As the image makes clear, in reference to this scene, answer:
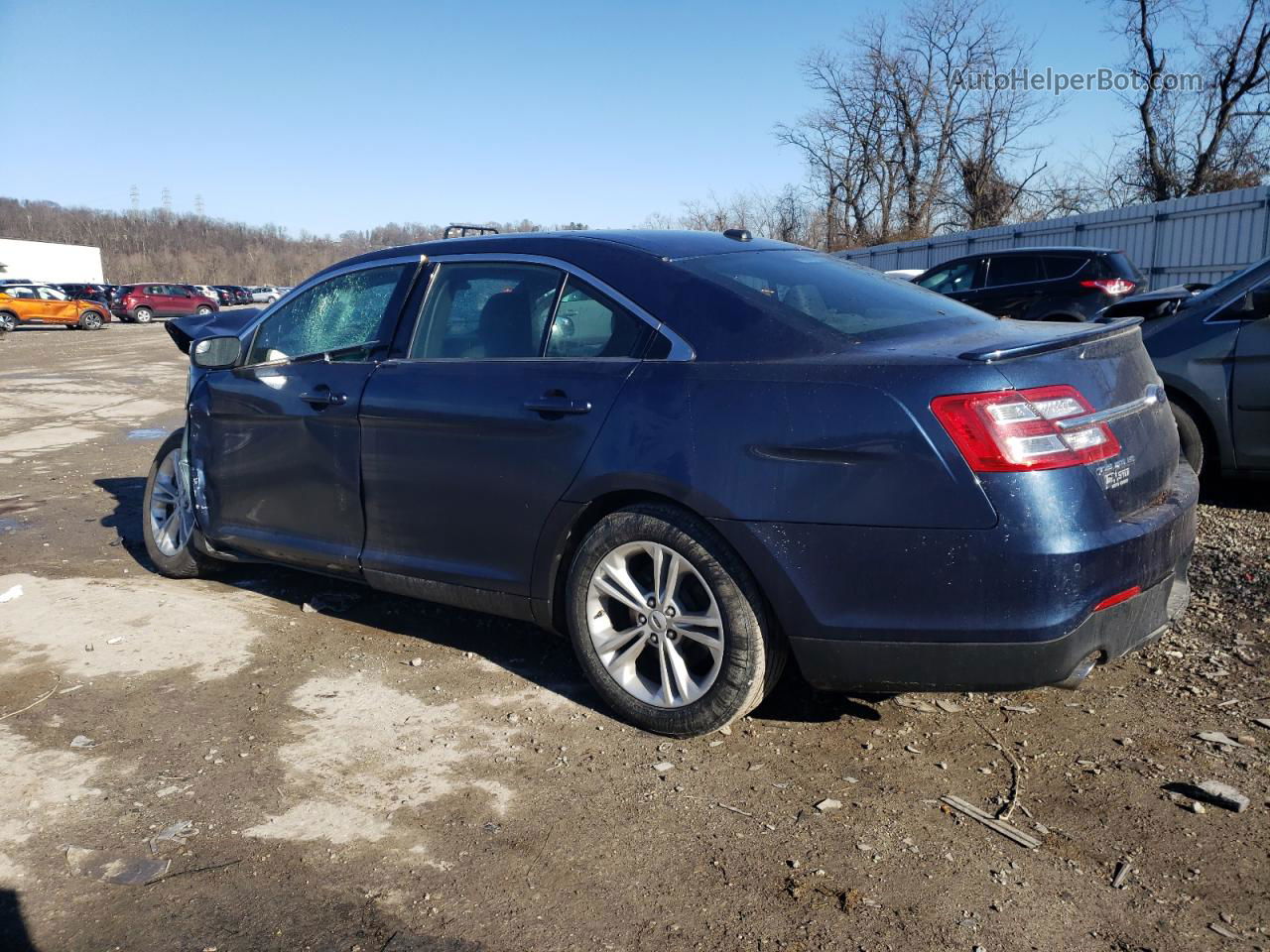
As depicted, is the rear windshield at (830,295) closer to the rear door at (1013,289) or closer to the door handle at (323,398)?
the door handle at (323,398)

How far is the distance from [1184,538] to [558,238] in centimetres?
239

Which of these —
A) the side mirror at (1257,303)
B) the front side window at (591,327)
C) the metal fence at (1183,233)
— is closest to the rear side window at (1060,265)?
the metal fence at (1183,233)

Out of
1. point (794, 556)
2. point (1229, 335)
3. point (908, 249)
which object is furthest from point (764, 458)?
point (908, 249)

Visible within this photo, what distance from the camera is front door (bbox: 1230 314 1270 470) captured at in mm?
5895

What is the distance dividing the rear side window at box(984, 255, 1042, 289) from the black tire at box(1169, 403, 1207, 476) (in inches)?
261

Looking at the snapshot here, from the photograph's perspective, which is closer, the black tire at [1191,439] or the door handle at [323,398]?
the door handle at [323,398]

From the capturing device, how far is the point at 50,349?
29.5 m

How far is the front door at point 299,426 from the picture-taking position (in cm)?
436

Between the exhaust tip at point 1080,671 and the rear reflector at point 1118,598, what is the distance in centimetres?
14

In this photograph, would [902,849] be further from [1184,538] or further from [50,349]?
[50,349]

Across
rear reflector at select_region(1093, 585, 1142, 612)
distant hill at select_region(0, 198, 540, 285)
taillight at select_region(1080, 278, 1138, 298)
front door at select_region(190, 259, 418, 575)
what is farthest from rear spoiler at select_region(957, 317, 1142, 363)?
distant hill at select_region(0, 198, 540, 285)

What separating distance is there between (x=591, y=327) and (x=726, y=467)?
2.71 feet

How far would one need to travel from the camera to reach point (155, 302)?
5375cm

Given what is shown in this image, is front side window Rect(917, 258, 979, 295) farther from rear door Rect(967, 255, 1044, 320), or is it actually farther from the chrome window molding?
the chrome window molding
